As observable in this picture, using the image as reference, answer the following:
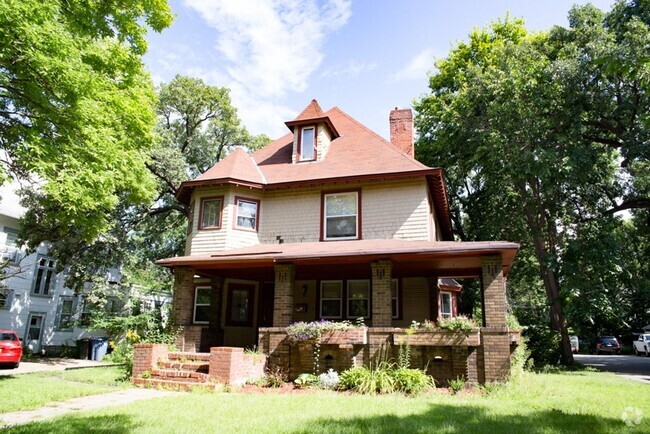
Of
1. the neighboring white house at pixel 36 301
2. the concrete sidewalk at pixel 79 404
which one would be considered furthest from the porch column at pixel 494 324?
the neighboring white house at pixel 36 301

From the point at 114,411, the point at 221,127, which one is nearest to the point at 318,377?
the point at 114,411

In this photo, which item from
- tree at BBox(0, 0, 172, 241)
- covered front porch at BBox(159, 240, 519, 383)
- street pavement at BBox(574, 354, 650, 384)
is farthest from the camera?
street pavement at BBox(574, 354, 650, 384)

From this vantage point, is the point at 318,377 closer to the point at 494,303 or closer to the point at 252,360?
the point at 252,360

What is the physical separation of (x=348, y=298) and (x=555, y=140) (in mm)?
12334

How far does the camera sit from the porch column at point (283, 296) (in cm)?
1259

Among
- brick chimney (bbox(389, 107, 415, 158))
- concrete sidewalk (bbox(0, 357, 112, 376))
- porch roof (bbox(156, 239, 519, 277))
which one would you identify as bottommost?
concrete sidewalk (bbox(0, 357, 112, 376))

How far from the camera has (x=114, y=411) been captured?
24.1 feet

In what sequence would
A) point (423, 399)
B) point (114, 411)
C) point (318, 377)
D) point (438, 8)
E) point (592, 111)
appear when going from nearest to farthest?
point (114, 411), point (423, 399), point (318, 377), point (438, 8), point (592, 111)

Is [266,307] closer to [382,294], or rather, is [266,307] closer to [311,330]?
[311,330]

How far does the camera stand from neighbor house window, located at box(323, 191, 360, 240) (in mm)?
15318

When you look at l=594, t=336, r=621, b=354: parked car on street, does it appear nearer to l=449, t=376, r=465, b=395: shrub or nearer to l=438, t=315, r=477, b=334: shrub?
l=438, t=315, r=477, b=334: shrub

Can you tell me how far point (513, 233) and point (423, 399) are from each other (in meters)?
17.5

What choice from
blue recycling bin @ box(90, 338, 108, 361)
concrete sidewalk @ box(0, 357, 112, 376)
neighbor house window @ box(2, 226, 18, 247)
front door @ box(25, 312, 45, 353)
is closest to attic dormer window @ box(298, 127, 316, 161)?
concrete sidewalk @ box(0, 357, 112, 376)

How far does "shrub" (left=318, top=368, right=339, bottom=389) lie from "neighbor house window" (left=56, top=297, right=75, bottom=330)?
890 inches
